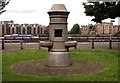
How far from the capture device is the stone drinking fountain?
14328mm

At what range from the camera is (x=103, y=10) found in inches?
1013

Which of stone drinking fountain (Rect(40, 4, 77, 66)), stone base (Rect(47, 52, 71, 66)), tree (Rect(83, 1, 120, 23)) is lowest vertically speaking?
stone base (Rect(47, 52, 71, 66))

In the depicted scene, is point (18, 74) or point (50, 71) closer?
point (18, 74)

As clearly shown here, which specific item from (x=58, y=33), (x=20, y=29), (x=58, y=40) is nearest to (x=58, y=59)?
(x=58, y=40)

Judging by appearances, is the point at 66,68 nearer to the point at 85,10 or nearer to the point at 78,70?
the point at 78,70

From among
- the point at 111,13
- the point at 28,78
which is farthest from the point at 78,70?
the point at 111,13

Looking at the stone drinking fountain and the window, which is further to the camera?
the window

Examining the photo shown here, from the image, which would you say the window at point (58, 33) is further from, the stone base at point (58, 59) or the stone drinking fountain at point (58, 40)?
the stone base at point (58, 59)

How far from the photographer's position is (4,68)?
1373cm

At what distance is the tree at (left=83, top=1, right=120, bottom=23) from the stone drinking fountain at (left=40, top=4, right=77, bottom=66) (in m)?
11.0

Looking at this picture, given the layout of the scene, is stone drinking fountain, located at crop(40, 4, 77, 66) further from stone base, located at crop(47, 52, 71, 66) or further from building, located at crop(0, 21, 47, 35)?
building, located at crop(0, 21, 47, 35)

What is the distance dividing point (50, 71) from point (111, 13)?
Result: 1364cm

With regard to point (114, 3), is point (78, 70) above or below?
below

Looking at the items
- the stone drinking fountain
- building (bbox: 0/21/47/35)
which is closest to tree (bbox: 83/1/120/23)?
the stone drinking fountain
